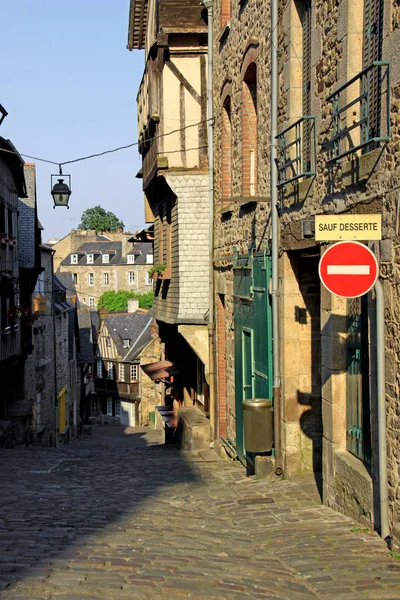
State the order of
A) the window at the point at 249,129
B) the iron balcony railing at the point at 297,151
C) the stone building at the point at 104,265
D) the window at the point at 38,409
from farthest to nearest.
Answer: the stone building at the point at 104,265 < the window at the point at 38,409 < the window at the point at 249,129 < the iron balcony railing at the point at 297,151

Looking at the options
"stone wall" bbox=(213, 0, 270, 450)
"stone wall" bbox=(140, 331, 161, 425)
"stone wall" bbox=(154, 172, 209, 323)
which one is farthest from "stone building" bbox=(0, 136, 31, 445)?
"stone wall" bbox=(140, 331, 161, 425)

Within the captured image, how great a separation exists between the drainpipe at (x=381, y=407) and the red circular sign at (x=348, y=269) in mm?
329

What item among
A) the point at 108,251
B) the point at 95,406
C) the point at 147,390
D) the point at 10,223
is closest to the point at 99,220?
the point at 108,251

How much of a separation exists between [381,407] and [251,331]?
530 centimetres

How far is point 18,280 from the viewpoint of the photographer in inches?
1060

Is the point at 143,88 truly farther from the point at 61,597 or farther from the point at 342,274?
the point at 61,597

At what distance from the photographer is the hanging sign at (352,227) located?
6.68 m

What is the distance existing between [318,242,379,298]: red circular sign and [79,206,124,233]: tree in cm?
10819

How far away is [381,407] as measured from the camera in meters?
6.75

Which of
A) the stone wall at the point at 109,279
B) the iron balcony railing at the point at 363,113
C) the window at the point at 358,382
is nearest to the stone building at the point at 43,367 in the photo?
the window at the point at 358,382

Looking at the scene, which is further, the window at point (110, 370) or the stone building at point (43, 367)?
the window at point (110, 370)

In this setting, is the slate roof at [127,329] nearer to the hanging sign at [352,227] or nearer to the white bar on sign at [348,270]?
the hanging sign at [352,227]

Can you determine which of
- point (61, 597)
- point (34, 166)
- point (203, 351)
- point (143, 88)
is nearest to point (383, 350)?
point (61, 597)

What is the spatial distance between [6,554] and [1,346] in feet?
53.8
